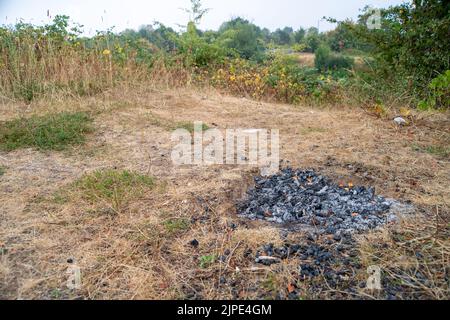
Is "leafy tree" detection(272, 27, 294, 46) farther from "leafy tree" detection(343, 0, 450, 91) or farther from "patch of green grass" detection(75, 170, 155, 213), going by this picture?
"patch of green grass" detection(75, 170, 155, 213)

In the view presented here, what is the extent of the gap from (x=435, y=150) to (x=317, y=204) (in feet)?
5.16

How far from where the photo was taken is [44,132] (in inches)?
127

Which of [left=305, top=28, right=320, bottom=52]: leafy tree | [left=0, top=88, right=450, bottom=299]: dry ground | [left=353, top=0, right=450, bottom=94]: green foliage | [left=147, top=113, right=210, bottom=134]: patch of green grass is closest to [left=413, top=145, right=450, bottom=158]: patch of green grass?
[left=0, top=88, right=450, bottom=299]: dry ground

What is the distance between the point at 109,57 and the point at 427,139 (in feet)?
14.3

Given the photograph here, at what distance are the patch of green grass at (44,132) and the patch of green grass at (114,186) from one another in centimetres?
85

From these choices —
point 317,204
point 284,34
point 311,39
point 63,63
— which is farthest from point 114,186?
point 284,34

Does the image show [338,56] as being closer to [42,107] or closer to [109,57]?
[109,57]

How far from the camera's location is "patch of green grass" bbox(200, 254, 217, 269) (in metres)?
1.63

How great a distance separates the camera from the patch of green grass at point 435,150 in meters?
2.93

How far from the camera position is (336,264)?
62.6 inches

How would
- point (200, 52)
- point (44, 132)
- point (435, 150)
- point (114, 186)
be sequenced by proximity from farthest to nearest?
point (200, 52) → point (44, 132) → point (435, 150) → point (114, 186)

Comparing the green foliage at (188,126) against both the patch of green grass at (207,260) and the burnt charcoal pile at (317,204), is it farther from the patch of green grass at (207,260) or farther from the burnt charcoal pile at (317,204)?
the patch of green grass at (207,260)

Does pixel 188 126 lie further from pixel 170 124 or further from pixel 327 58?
pixel 327 58

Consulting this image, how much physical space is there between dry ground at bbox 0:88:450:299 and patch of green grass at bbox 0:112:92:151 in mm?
136
